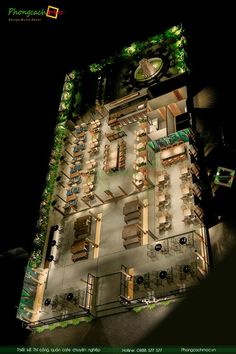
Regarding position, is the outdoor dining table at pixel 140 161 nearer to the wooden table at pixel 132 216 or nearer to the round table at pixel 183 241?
the wooden table at pixel 132 216

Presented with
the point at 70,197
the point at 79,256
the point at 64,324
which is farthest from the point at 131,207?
the point at 64,324

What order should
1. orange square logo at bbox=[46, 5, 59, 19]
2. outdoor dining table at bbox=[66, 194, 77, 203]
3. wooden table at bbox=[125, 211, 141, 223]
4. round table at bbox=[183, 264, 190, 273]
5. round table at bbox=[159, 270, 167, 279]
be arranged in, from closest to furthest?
round table at bbox=[183, 264, 190, 273], round table at bbox=[159, 270, 167, 279], wooden table at bbox=[125, 211, 141, 223], outdoor dining table at bbox=[66, 194, 77, 203], orange square logo at bbox=[46, 5, 59, 19]

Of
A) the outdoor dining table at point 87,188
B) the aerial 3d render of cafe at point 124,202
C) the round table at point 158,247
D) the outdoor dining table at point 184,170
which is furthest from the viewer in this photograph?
the outdoor dining table at point 87,188

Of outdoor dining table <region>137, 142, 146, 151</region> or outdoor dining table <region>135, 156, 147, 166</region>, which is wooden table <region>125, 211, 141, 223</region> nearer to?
outdoor dining table <region>135, 156, 147, 166</region>

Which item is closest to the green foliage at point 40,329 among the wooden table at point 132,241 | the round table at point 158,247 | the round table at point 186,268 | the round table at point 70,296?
the round table at point 70,296

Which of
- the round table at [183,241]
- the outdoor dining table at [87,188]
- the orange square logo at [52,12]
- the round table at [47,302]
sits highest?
the orange square logo at [52,12]

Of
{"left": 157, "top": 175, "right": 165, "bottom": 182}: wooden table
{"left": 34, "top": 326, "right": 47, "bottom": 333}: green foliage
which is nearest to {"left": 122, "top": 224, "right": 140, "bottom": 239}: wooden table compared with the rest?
{"left": 157, "top": 175, "right": 165, "bottom": 182}: wooden table

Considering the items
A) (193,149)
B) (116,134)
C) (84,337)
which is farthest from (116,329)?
(116,134)

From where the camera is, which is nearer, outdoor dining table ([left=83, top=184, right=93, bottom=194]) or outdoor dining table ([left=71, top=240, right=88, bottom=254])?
outdoor dining table ([left=71, top=240, right=88, bottom=254])

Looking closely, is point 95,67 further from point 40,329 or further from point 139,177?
point 40,329
